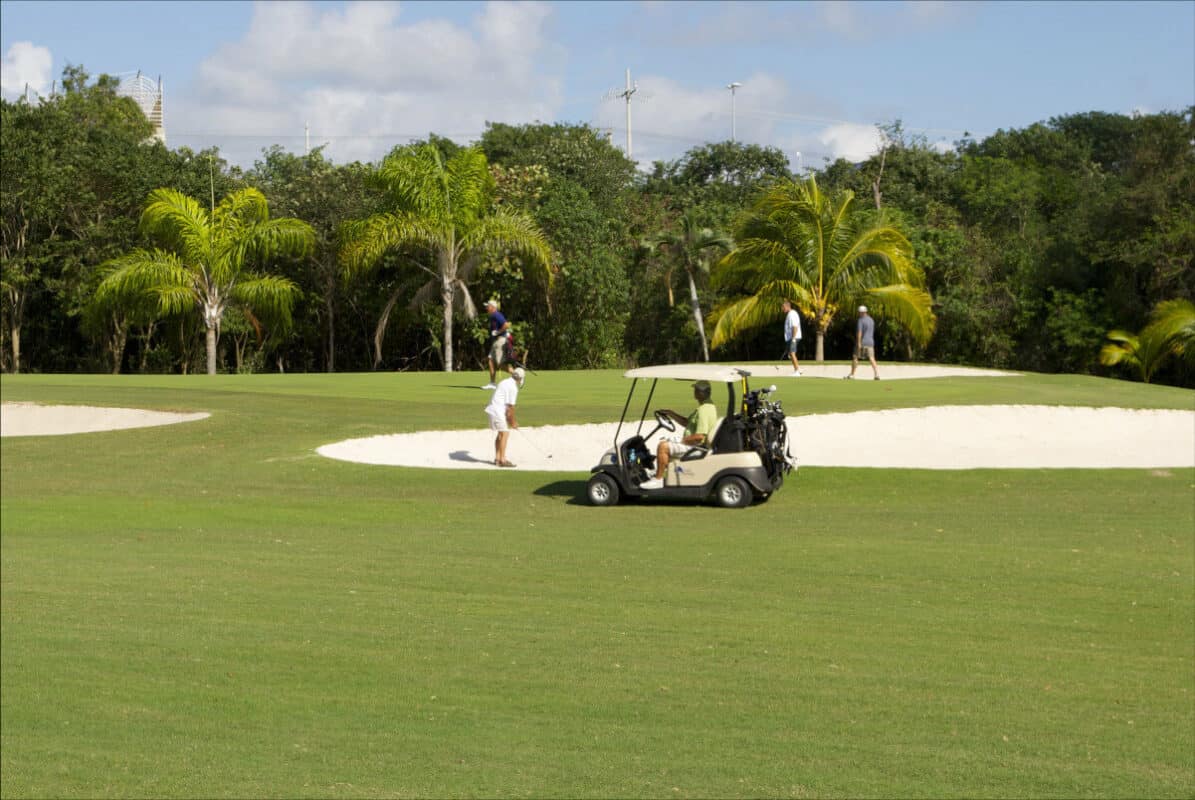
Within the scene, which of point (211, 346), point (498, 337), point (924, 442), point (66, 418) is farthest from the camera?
point (211, 346)

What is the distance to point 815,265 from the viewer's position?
40531 millimetres

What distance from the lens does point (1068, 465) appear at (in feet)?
66.3

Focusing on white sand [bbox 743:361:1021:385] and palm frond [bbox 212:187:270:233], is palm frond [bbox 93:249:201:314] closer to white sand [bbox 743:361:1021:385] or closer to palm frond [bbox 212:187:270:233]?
palm frond [bbox 212:187:270:233]

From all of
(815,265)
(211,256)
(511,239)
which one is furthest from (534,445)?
(211,256)

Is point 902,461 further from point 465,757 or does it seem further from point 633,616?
point 465,757

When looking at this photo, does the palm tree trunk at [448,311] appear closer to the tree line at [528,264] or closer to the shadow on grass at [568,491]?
the tree line at [528,264]

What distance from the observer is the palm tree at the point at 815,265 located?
40188 millimetres

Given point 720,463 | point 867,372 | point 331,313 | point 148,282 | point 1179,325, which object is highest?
point 148,282

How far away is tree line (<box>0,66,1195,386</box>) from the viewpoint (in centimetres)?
3988

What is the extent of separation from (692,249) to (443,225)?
10.2 meters

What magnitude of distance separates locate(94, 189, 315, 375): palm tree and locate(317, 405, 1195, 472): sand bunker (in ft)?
69.1

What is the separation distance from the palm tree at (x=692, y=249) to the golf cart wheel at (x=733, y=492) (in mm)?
29824

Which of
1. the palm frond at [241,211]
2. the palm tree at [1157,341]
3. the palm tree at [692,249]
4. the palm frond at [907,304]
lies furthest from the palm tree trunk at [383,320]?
the palm tree at [1157,341]

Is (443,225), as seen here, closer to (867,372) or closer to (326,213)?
(326,213)
